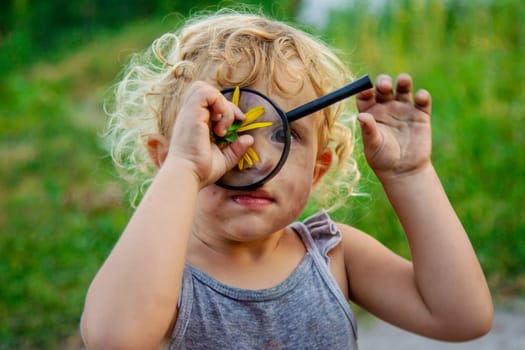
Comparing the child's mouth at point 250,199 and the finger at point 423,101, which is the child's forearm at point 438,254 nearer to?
the finger at point 423,101

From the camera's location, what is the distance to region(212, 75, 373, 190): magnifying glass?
1.79 meters

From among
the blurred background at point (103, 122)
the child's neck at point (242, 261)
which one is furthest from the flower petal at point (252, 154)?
the blurred background at point (103, 122)

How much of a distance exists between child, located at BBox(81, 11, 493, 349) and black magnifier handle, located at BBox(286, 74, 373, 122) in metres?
0.07

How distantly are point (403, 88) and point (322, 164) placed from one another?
12.1 inches

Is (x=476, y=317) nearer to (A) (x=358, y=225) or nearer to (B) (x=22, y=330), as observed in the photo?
(A) (x=358, y=225)

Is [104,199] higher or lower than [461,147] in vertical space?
lower

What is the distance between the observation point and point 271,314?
1.91 meters

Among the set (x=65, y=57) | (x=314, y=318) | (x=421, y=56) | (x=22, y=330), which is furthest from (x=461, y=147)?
(x=65, y=57)

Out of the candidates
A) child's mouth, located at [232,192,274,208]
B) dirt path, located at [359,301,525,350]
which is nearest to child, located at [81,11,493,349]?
child's mouth, located at [232,192,274,208]

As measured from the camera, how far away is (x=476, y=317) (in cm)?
200

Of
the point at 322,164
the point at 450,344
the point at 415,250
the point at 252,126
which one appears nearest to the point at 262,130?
the point at 252,126

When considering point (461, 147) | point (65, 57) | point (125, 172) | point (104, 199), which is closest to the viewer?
point (125, 172)

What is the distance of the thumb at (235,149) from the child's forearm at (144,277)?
13 centimetres

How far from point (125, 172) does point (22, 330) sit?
56.6 inches
